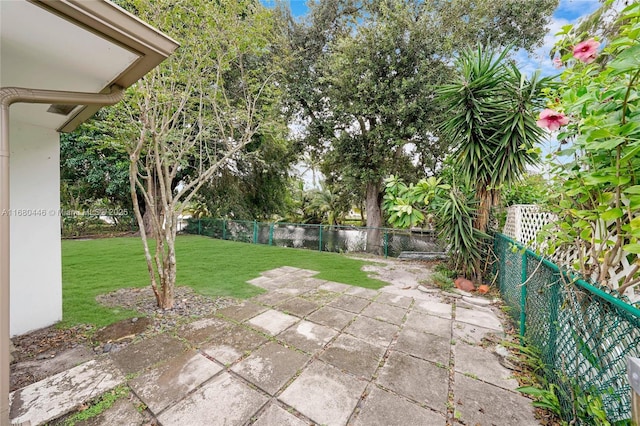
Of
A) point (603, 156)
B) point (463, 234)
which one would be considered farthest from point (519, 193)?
point (603, 156)

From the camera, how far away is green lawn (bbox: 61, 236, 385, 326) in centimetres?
369

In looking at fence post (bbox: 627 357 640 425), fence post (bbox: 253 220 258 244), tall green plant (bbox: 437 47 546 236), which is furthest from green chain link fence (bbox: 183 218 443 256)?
fence post (bbox: 627 357 640 425)

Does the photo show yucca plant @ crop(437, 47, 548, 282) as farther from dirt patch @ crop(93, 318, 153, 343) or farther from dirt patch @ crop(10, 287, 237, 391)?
dirt patch @ crop(93, 318, 153, 343)

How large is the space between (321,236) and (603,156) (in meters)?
7.95

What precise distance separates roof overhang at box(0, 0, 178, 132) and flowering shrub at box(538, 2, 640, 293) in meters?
2.79

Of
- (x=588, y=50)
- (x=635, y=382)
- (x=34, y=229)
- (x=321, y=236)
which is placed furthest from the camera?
(x=321, y=236)

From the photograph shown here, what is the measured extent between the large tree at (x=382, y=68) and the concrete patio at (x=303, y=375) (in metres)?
5.88

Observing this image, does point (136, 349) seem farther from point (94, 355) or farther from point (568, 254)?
point (568, 254)

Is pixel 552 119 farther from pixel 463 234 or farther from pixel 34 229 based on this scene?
pixel 34 229

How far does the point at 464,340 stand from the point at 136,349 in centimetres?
351

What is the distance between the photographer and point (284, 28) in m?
8.69

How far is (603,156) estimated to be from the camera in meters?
1.58

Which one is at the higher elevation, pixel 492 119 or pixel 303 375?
pixel 492 119

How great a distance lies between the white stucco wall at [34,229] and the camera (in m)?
2.81
